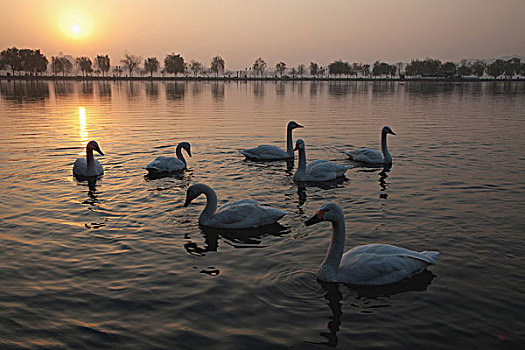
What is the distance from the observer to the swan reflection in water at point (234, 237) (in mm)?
8438

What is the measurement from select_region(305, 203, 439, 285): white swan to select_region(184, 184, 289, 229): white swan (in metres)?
2.75

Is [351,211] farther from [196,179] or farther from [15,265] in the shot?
A: [15,265]

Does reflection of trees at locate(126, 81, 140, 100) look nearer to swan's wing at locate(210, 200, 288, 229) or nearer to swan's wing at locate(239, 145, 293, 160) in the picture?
swan's wing at locate(239, 145, 293, 160)

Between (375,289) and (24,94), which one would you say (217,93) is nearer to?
(24,94)

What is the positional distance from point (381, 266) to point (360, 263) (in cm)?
33

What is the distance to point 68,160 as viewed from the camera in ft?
53.2

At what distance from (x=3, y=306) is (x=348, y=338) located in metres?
5.01

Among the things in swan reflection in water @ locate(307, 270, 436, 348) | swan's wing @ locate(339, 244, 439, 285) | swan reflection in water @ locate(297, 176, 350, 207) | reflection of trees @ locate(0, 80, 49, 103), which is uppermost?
reflection of trees @ locate(0, 80, 49, 103)

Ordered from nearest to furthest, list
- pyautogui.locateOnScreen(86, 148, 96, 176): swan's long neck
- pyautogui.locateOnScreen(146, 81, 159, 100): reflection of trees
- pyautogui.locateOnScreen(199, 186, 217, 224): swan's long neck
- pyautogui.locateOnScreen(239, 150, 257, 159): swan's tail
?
pyautogui.locateOnScreen(199, 186, 217, 224): swan's long neck → pyautogui.locateOnScreen(86, 148, 96, 176): swan's long neck → pyautogui.locateOnScreen(239, 150, 257, 159): swan's tail → pyautogui.locateOnScreen(146, 81, 159, 100): reflection of trees

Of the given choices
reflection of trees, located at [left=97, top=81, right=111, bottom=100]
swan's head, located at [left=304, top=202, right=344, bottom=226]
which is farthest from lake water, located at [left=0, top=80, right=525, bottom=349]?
reflection of trees, located at [left=97, top=81, right=111, bottom=100]

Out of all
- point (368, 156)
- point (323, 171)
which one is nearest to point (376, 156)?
point (368, 156)

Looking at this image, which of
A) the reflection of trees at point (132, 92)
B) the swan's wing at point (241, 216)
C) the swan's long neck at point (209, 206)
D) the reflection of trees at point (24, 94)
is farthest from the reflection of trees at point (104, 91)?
the swan's wing at point (241, 216)

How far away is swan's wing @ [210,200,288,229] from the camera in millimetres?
9359

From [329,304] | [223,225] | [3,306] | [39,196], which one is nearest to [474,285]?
[329,304]
